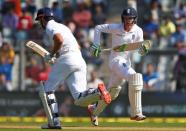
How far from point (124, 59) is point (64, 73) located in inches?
61.7

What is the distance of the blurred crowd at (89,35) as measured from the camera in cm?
1678

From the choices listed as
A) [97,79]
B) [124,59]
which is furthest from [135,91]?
[97,79]

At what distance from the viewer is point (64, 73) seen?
34.5 feet

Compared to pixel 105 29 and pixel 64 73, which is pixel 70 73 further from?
pixel 105 29

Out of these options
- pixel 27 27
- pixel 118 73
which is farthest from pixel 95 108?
pixel 27 27

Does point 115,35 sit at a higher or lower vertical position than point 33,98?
higher

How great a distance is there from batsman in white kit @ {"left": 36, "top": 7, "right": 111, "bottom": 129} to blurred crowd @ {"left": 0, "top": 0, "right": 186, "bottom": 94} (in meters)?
4.66

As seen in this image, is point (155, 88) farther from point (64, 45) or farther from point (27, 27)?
→ point (64, 45)

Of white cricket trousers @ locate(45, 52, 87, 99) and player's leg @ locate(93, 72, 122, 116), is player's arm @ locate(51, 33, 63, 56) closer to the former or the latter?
white cricket trousers @ locate(45, 52, 87, 99)

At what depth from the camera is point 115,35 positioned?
11.9 meters

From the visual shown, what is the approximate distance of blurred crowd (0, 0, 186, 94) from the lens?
16.8 metres

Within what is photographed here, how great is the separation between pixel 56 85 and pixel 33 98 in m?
6.36

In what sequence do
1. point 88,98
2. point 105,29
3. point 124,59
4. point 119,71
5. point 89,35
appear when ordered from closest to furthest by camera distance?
point 88,98
point 119,71
point 124,59
point 105,29
point 89,35

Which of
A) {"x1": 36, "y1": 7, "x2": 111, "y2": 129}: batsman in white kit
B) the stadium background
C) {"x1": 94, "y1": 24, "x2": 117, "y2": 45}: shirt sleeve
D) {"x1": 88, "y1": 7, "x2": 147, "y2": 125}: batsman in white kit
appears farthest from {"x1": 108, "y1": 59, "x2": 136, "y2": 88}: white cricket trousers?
the stadium background
